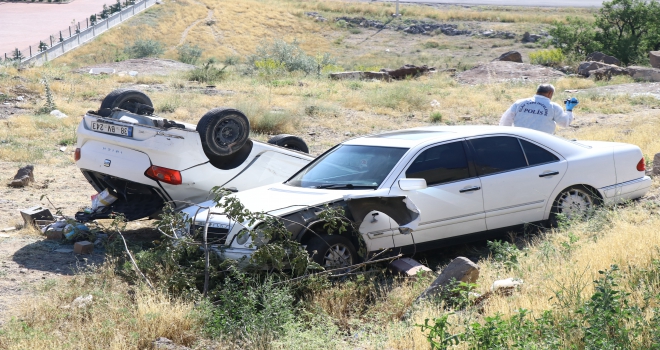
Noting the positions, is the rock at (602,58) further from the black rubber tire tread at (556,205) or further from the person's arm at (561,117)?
the black rubber tire tread at (556,205)

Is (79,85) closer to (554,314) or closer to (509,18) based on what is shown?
(554,314)

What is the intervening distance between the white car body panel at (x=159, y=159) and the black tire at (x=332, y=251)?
63.3 inches

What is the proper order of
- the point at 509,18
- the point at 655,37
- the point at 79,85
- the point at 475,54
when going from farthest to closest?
the point at 509,18 < the point at 475,54 < the point at 655,37 < the point at 79,85

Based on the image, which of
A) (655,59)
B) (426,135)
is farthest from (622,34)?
(426,135)

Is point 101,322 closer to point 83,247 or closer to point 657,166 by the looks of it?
point 83,247

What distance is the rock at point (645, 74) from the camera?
25062 millimetres

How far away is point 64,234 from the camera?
25.1ft

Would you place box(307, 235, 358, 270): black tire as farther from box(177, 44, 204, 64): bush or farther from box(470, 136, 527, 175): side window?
box(177, 44, 204, 64): bush

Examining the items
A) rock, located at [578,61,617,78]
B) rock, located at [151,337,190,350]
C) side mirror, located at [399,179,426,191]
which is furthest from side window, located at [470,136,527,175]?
rock, located at [578,61,617,78]

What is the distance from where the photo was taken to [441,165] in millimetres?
6863

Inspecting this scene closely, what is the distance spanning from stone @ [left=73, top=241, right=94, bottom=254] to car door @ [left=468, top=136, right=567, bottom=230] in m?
4.01

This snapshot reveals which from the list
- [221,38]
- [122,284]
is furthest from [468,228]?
[221,38]

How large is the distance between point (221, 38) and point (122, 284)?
175 feet

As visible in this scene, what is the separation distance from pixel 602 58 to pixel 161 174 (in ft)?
93.9
